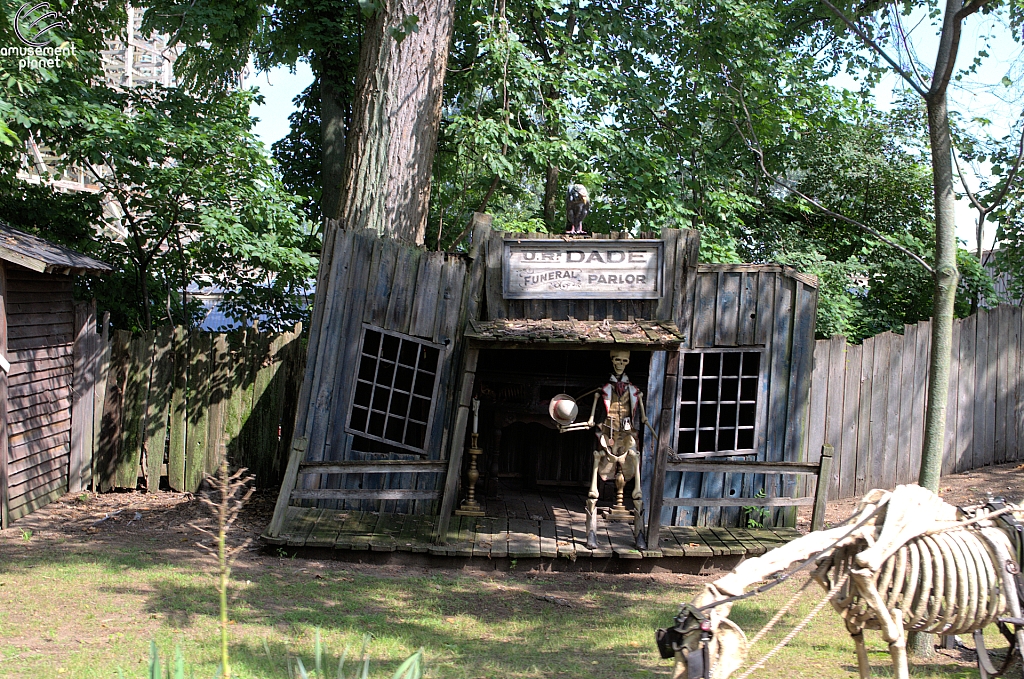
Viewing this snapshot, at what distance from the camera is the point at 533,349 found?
9.37 m

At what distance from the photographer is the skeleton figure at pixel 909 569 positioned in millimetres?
4812

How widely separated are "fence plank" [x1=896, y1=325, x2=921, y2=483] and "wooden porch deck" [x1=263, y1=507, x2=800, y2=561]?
2.97m

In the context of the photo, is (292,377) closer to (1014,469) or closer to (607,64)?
(607,64)

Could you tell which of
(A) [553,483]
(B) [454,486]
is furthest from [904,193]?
(B) [454,486]

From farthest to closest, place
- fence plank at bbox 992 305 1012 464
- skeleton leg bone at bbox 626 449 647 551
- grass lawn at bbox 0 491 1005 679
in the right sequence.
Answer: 1. fence plank at bbox 992 305 1012 464
2. skeleton leg bone at bbox 626 449 647 551
3. grass lawn at bbox 0 491 1005 679

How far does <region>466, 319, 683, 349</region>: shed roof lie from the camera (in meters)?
8.62

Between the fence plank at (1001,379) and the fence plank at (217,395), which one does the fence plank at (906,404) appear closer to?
the fence plank at (1001,379)

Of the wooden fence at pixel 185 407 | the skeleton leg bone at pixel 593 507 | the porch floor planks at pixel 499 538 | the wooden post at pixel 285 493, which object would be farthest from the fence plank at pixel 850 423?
the wooden fence at pixel 185 407

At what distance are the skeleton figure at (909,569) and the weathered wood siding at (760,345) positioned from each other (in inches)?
181

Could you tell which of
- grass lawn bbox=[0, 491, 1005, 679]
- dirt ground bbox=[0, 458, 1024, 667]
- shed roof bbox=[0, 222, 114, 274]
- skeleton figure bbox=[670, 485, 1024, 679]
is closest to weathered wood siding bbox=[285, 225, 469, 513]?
dirt ground bbox=[0, 458, 1024, 667]

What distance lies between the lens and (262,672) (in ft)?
19.3

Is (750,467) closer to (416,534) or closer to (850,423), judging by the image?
(850,423)

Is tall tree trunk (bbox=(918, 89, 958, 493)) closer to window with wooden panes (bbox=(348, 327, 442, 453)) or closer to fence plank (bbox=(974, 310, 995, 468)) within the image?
window with wooden panes (bbox=(348, 327, 442, 453))

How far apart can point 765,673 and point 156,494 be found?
8191 millimetres
